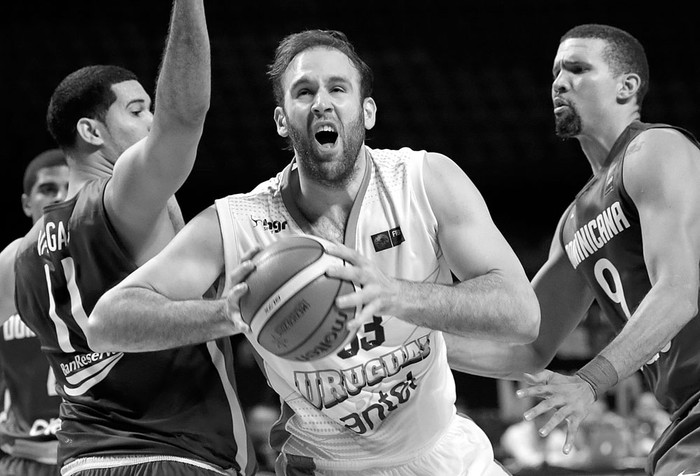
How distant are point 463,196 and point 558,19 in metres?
9.46

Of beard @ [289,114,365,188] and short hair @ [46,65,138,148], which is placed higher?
short hair @ [46,65,138,148]


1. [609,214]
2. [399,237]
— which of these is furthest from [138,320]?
[609,214]

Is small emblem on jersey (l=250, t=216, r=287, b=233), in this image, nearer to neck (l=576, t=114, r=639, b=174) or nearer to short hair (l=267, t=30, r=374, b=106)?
short hair (l=267, t=30, r=374, b=106)

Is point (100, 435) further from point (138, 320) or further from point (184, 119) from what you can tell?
point (184, 119)

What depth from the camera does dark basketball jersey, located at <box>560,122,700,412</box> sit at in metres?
3.99

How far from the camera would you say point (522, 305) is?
3236mm

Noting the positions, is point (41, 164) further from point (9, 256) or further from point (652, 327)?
point (652, 327)

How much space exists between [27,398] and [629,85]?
3.86 metres

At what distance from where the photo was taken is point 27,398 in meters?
5.80

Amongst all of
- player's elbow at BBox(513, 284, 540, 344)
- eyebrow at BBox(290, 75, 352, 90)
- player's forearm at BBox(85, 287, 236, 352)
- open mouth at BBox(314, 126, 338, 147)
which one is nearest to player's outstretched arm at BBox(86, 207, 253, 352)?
player's forearm at BBox(85, 287, 236, 352)

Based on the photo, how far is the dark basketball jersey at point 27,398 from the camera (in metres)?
5.66

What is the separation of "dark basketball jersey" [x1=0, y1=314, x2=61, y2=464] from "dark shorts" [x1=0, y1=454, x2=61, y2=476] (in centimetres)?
5

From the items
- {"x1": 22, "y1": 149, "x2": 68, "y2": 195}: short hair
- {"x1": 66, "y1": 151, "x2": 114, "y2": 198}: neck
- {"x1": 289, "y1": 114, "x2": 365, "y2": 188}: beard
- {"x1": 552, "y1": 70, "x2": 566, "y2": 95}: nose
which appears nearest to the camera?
{"x1": 289, "y1": 114, "x2": 365, "y2": 188}: beard

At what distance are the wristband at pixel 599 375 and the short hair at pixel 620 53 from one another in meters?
1.79
